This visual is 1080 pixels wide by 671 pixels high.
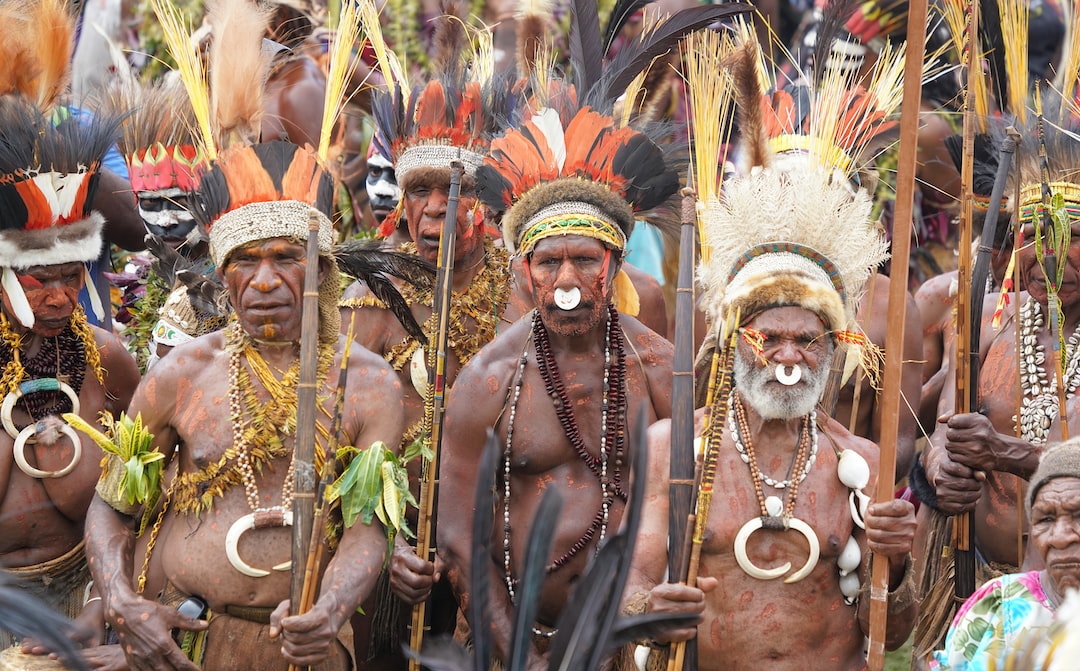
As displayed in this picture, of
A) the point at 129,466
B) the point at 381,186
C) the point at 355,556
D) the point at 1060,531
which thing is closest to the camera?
the point at 1060,531

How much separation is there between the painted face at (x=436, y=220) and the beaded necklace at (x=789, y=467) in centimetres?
163

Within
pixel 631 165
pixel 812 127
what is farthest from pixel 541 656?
pixel 812 127

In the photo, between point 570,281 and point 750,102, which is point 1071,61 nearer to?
point 750,102

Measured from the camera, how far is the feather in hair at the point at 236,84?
558 centimetres

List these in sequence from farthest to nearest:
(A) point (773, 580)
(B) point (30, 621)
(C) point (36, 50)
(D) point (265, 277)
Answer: (C) point (36, 50) → (D) point (265, 277) → (A) point (773, 580) → (B) point (30, 621)

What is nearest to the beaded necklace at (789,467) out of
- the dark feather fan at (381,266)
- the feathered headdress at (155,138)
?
the dark feather fan at (381,266)

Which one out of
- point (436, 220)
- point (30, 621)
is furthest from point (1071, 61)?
point (30, 621)

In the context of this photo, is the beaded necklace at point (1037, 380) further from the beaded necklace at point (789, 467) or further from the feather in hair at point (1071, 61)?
the beaded necklace at point (789, 467)

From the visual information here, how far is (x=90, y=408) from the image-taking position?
19.2 feet

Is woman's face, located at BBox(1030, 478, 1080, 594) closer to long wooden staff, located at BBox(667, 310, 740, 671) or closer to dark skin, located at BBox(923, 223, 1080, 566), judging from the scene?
dark skin, located at BBox(923, 223, 1080, 566)

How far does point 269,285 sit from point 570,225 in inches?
42.2

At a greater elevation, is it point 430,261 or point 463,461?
point 430,261

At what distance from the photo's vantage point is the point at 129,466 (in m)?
4.87

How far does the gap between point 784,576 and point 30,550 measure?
2989 mm
